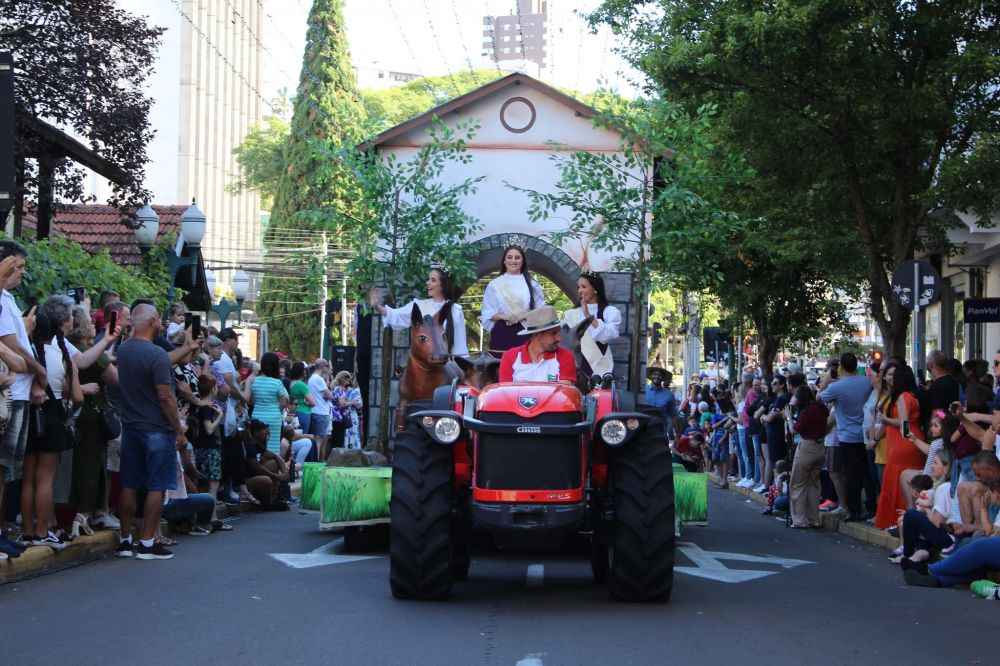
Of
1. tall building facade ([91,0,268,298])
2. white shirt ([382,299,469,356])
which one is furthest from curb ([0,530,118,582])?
tall building facade ([91,0,268,298])

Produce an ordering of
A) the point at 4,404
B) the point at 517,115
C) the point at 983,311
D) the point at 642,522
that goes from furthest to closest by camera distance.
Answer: the point at 983,311 < the point at 517,115 < the point at 4,404 < the point at 642,522

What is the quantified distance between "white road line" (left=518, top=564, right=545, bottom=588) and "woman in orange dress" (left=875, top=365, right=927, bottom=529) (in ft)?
18.1

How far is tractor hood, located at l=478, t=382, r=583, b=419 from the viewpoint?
9.92m

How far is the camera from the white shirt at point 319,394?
25.1 meters

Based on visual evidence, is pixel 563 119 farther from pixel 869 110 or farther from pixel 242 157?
pixel 242 157

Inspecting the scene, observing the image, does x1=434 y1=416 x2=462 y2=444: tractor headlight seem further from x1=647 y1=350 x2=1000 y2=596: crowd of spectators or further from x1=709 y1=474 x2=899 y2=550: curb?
x1=709 y1=474 x2=899 y2=550: curb

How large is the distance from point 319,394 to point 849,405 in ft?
33.2

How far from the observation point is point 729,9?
18.9 meters

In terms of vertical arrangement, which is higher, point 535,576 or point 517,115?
point 517,115

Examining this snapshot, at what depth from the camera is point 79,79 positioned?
21.4m

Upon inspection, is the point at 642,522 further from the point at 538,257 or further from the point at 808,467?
the point at 538,257

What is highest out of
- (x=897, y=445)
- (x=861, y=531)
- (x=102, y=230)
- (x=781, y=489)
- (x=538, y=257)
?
(x=102, y=230)

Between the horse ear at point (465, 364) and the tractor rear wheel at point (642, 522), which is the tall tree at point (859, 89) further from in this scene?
the tractor rear wheel at point (642, 522)

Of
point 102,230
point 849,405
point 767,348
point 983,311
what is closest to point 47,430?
point 849,405
